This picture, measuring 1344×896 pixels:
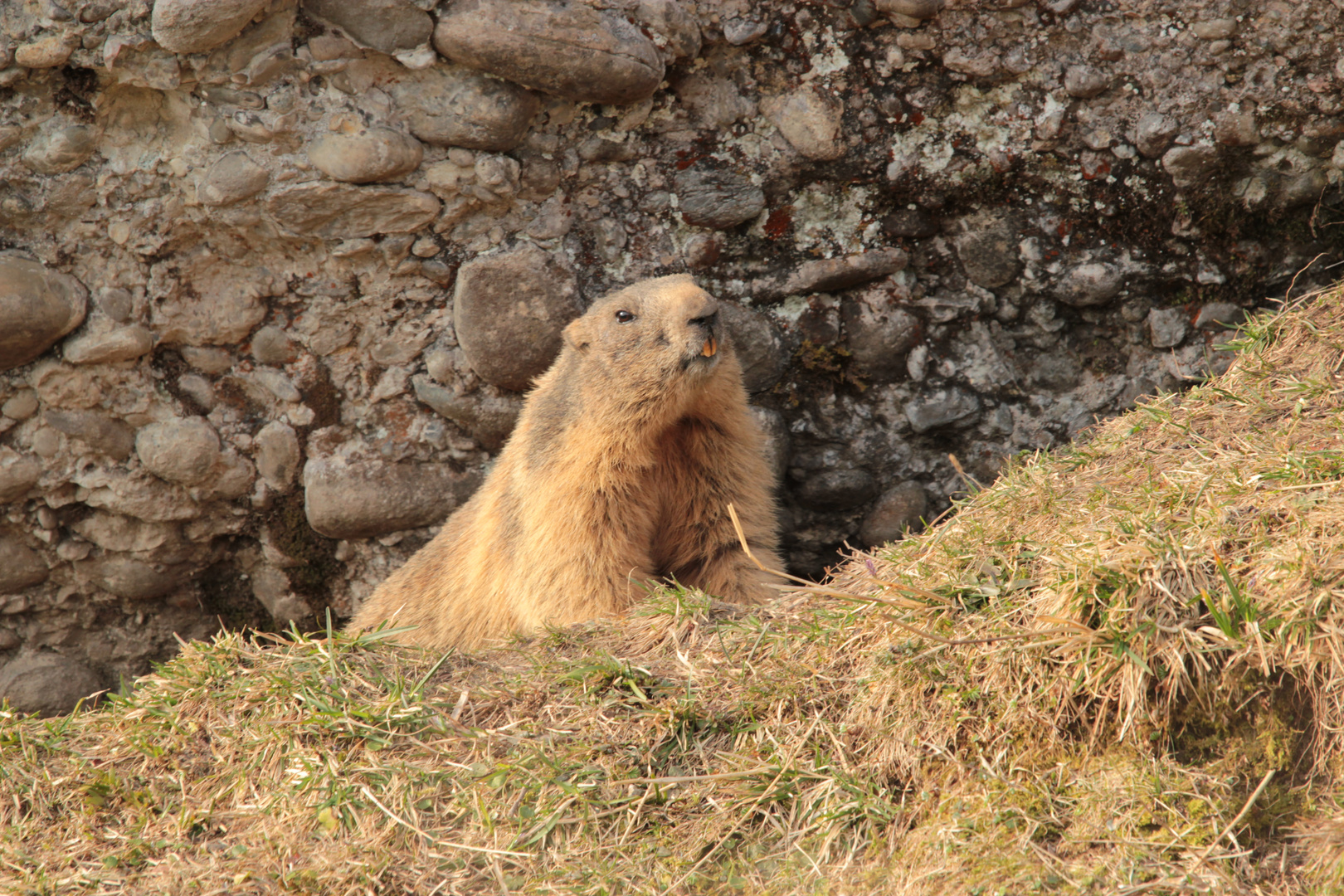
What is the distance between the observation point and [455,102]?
16.6 feet

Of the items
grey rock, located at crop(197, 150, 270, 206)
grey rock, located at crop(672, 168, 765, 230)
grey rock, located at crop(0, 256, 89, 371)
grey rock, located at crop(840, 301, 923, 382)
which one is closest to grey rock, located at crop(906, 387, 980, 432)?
grey rock, located at crop(840, 301, 923, 382)

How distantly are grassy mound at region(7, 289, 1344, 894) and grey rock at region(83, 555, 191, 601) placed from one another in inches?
79.4

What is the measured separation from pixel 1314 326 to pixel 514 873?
3.83 meters

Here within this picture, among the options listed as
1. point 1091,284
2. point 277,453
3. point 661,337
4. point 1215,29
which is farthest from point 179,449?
point 1215,29

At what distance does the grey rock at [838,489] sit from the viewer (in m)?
5.63

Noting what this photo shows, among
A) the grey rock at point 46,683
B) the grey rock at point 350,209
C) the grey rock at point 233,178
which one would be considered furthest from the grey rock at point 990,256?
the grey rock at point 46,683

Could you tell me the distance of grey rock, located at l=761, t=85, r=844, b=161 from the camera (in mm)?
5312

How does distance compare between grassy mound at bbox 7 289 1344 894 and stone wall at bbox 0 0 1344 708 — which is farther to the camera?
stone wall at bbox 0 0 1344 708

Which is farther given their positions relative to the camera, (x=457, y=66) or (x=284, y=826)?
(x=457, y=66)

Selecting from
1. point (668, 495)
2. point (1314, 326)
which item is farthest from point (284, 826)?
point (1314, 326)

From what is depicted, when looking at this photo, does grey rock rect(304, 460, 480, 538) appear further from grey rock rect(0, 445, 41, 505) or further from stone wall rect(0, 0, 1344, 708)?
grey rock rect(0, 445, 41, 505)

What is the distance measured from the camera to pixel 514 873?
2.77 m

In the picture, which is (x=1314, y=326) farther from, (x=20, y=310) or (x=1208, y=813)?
(x=20, y=310)

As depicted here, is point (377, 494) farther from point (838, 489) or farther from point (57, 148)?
point (838, 489)
